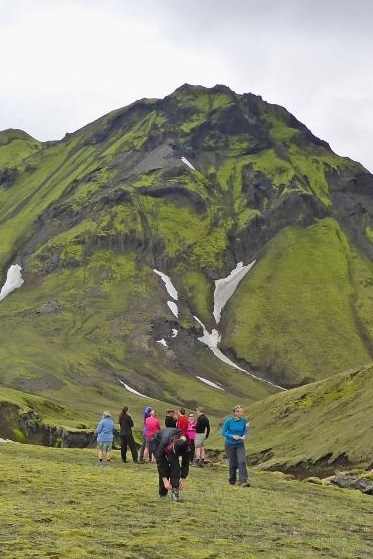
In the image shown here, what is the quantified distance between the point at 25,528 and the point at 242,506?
9.71 m

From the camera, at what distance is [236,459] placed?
3303 cm

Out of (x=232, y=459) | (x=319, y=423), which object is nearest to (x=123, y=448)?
(x=232, y=459)

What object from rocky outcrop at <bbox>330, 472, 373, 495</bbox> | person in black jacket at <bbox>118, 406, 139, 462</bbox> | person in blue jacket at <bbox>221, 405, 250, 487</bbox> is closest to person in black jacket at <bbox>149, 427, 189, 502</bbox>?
person in blue jacket at <bbox>221, 405, 250, 487</bbox>

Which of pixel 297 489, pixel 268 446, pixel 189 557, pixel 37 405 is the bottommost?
pixel 189 557

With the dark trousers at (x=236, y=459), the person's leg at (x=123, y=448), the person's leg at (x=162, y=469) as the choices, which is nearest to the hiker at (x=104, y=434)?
the person's leg at (x=123, y=448)

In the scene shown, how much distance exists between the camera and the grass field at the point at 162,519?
17219mm

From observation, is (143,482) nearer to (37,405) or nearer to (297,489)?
(297,489)

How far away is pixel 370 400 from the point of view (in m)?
77.2

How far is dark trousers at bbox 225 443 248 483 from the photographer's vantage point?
32.2 m

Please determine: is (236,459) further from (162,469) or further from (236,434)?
(162,469)

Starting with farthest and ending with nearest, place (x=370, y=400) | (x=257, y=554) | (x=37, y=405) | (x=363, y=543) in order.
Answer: (x=37, y=405), (x=370, y=400), (x=363, y=543), (x=257, y=554)

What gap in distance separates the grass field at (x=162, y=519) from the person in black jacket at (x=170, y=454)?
A: 74cm

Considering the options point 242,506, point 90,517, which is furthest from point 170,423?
point 90,517

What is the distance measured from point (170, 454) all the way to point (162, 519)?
139 inches
